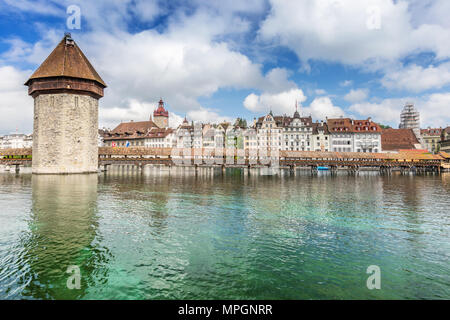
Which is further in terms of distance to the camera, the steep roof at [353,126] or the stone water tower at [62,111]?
the steep roof at [353,126]

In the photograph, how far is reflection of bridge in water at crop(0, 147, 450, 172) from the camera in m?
47.1

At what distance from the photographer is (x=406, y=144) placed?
247 ft

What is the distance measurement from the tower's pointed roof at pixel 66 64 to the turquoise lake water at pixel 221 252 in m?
28.3

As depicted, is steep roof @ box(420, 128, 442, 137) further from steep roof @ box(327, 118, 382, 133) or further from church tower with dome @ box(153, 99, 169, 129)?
church tower with dome @ box(153, 99, 169, 129)

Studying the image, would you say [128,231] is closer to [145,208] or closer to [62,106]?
[145,208]

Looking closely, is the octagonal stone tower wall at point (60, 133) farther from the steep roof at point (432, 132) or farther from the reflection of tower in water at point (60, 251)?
the steep roof at point (432, 132)

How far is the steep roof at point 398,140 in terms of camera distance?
75.1 m

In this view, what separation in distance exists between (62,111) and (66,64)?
614 centimetres

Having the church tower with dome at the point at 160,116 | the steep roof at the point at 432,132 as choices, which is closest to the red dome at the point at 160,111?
the church tower with dome at the point at 160,116

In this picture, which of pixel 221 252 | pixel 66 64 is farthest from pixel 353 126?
pixel 221 252

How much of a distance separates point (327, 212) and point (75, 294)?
10.9 m

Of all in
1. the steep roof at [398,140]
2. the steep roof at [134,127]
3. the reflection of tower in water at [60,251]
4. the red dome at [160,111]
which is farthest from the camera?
the red dome at [160,111]
